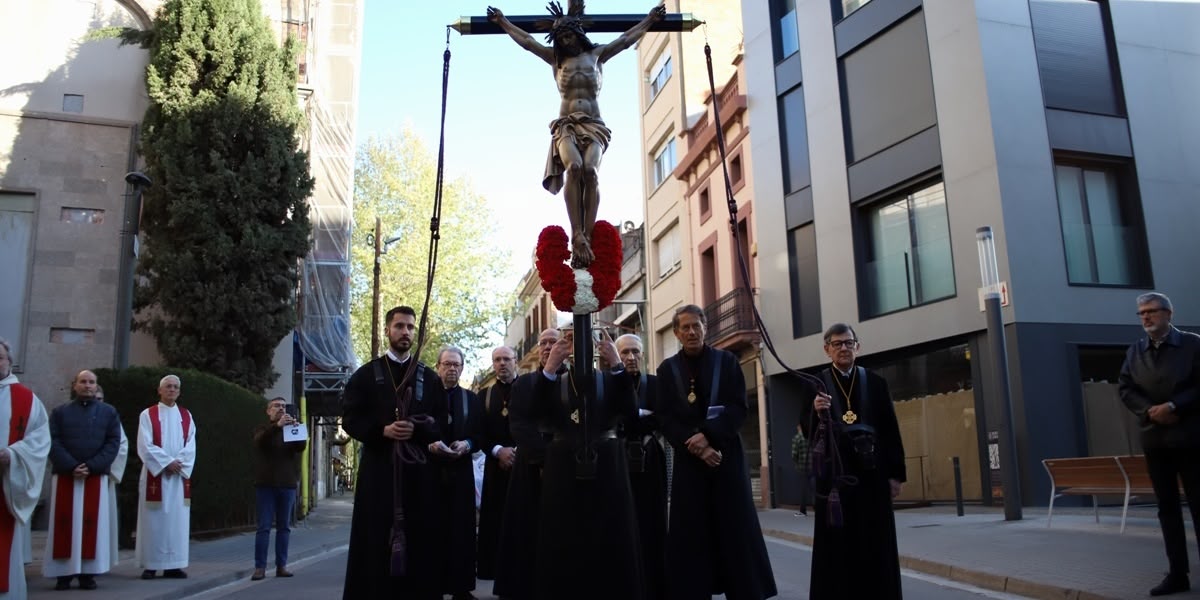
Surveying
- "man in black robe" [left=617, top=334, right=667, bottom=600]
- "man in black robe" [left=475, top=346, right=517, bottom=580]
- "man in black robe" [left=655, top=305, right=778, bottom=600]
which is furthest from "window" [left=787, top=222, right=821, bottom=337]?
"man in black robe" [left=655, top=305, right=778, bottom=600]

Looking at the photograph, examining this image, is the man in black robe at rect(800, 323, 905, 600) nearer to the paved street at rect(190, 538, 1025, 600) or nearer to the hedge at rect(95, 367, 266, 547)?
the paved street at rect(190, 538, 1025, 600)

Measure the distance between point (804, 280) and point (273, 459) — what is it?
48.9ft

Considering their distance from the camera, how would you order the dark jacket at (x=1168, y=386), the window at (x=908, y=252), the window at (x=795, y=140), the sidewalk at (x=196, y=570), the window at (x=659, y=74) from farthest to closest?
the window at (x=659, y=74) → the window at (x=795, y=140) → the window at (x=908, y=252) → the sidewalk at (x=196, y=570) → the dark jacket at (x=1168, y=386)

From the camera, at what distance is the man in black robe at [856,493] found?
6.02 metres

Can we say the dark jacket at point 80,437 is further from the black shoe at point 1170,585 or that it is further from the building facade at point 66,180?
the black shoe at point 1170,585

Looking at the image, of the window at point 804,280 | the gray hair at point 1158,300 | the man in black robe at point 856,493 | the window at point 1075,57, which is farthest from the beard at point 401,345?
the window at point 804,280

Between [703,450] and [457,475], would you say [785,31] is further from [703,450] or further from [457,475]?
[703,450]

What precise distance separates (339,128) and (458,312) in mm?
8087

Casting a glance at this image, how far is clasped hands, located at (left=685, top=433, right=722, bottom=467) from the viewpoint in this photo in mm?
5906

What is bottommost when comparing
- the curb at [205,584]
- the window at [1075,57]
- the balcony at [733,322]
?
the curb at [205,584]

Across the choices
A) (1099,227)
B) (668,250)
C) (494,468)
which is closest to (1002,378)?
(1099,227)

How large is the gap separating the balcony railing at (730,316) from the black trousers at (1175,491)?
16.5m

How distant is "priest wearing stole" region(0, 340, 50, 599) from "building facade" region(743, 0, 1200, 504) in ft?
46.1

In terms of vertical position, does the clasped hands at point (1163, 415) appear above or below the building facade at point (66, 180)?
below
